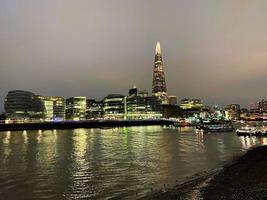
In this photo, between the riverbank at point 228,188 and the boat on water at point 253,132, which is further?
the boat on water at point 253,132

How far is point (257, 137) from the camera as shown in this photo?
3654 inches

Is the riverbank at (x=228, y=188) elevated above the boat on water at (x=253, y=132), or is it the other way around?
the boat on water at (x=253, y=132)

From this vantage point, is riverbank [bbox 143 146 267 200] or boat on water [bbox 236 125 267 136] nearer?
riverbank [bbox 143 146 267 200]

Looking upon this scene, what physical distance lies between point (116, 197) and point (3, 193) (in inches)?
341

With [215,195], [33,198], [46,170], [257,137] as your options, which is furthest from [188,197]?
[257,137]

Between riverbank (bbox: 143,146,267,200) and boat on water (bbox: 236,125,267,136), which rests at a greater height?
boat on water (bbox: 236,125,267,136)

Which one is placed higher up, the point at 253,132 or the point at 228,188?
the point at 253,132

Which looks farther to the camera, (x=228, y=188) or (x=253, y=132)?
(x=253, y=132)

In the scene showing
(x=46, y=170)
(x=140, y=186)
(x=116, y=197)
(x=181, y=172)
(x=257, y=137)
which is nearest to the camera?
(x=116, y=197)

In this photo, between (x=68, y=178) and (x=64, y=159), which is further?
(x=64, y=159)

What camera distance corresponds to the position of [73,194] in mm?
26844

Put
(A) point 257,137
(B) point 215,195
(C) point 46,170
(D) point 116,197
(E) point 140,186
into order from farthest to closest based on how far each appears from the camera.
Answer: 1. (A) point 257,137
2. (C) point 46,170
3. (E) point 140,186
4. (D) point 116,197
5. (B) point 215,195

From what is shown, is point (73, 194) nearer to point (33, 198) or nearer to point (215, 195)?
point (33, 198)

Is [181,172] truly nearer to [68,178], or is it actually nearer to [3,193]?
[68,178]
